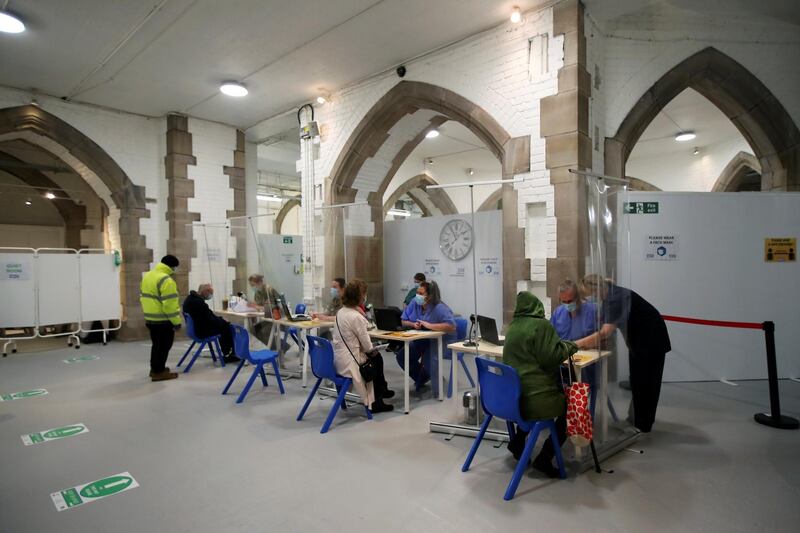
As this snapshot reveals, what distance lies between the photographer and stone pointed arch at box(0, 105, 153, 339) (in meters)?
7.16

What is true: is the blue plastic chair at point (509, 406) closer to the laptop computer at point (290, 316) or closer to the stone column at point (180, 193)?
the laptop computer at point (290, 316)

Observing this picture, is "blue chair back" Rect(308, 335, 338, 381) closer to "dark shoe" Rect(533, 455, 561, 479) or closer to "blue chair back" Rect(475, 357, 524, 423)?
"blue chair back" Rect(475, 357, 524, 423)

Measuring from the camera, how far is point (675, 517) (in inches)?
94.0

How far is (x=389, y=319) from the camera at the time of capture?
442 cm

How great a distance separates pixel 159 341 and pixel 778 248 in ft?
22.1

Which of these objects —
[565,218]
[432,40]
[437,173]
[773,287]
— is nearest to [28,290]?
[432,40]

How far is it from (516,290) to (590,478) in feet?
7.40

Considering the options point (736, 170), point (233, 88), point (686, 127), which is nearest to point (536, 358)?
point (233, 88)

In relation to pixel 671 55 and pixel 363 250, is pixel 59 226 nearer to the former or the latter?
pixel 363 250

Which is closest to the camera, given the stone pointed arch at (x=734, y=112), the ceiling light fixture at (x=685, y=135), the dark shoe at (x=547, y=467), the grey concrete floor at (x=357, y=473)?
the grey concrete floor at (x=357, y=473)

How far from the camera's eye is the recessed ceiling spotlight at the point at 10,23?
4.60 meters

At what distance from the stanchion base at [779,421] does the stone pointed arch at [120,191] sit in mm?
8271

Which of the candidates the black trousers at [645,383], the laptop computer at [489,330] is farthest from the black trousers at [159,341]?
the black trousers at [645,383]

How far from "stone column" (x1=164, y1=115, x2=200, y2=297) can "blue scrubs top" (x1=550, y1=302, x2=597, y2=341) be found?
6.50m
